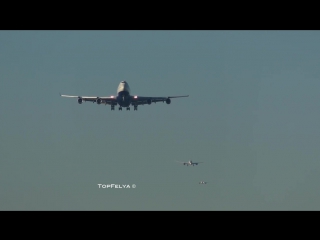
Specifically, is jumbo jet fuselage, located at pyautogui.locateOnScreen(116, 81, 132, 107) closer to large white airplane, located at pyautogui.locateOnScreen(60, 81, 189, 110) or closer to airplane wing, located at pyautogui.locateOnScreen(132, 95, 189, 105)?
large white airplane, located at pyautogui.locateOnScreen(60, 81, 189, 110)

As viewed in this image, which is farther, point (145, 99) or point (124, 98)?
point (145, 99)

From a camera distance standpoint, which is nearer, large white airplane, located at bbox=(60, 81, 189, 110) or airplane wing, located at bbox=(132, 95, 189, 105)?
large white airplane, located at bbox=(60, 81, 189, 110)

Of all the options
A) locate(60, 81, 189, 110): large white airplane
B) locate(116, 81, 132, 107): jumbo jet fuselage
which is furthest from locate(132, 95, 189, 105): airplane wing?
locate(116, 81, 132, 107): jumbo jet fuselage

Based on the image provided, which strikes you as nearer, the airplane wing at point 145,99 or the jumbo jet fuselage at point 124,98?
the jumbo jet fuselage at point 124,98

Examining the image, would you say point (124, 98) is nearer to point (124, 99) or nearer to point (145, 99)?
point (124, 99)

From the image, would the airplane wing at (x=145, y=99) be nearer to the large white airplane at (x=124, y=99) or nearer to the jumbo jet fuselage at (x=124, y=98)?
the large white airplane at (x=124, y=99)

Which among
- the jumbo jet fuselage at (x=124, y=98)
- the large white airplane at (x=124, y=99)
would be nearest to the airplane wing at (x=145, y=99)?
the large white airplane at (x=124, y=99)

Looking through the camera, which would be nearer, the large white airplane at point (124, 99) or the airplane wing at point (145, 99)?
the large white airplane at point (124, 99)

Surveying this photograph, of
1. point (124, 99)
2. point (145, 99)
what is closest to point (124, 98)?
point (124, 99)
